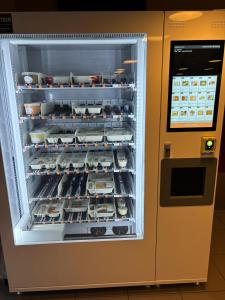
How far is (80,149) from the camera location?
2275 millimetres

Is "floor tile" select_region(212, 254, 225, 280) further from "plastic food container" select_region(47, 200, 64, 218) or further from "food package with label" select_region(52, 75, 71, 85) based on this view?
"food package with label" select_region(52, 75, 71, 85)

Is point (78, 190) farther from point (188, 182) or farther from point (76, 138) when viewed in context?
point (188, 182)

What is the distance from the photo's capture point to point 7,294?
205 cm

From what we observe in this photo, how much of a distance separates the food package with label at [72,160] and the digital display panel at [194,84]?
2.61ft

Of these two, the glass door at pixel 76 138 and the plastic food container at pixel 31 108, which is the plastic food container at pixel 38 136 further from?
the plastic food container at pixel 31 108

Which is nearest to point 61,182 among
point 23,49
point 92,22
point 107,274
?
point 107,274

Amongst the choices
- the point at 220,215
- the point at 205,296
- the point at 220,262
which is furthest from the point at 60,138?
the point at 220,215

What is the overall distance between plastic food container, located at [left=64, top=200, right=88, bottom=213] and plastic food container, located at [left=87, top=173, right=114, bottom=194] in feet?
0.75

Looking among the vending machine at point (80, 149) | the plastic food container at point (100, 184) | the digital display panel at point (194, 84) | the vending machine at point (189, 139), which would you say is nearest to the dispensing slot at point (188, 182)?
the vending machine at point (189, 139)

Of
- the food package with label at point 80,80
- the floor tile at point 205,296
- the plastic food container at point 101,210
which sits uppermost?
the food package with label at point 80,80

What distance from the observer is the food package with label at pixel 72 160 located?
1.99 meters

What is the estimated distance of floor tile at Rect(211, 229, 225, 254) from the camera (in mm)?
2556

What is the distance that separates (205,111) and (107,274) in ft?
4.97

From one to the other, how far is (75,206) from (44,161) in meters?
0.51
